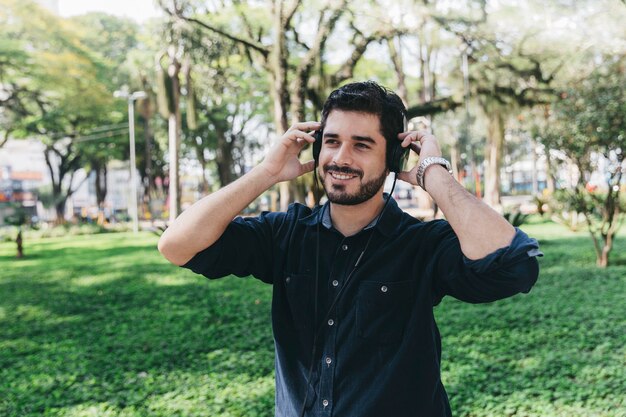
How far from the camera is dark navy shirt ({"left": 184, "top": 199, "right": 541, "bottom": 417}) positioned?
1.49 meters

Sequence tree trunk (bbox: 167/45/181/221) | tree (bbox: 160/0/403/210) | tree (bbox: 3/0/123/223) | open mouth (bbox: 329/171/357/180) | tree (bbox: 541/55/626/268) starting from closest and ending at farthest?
open mouth (bbox: 329/171/357/180), tree (bbox: 541/55/626/268), tree (bbox: 160/0/403/210), tree trunk (bbox: 167/45/181/221), tree (bbox: 3/0/123/223)

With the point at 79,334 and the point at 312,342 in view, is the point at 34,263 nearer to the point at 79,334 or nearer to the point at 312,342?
the point at 79,334

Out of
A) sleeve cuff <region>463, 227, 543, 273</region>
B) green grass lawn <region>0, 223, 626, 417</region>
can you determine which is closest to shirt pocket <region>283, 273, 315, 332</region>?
sleeve cuff <region>463, 227, 543, 273</region>

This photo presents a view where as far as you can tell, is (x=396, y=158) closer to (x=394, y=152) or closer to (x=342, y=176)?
(x=394, y=152)

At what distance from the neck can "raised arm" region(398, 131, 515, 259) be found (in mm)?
173

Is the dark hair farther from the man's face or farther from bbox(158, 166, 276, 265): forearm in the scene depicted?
bbox(158, 166, 276, 265): forearm

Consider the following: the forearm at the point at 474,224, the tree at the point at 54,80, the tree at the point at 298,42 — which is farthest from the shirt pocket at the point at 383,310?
the tree at the point at 54,80

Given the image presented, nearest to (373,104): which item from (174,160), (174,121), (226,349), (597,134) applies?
(226,349)

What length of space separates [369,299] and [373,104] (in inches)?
22.1

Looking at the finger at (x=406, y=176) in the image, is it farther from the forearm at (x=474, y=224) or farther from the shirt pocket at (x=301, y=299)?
the shirt pocket at (x=301, y=299)

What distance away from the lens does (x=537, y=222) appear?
19.2 metres

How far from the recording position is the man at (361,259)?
1486mm

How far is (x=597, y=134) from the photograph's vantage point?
29.9 ft

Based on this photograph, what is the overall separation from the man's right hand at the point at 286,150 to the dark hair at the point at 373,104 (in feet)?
0.20
